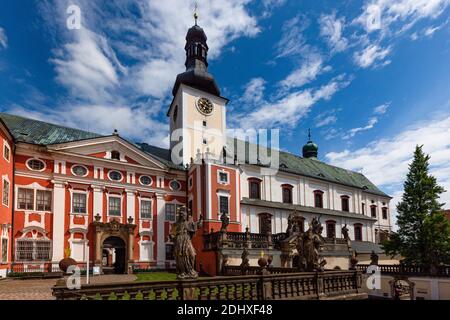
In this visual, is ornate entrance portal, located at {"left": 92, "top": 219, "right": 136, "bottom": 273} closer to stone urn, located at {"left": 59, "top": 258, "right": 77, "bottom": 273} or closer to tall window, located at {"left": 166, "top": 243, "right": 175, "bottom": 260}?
tall window, located at {"left": 166, "top": 243, "right": 175, "bottom": 260}

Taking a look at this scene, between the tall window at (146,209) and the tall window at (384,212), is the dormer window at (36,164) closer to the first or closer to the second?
the tall window at (146,209)

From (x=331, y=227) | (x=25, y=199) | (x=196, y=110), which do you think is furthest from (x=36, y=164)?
(x=331, y=227)

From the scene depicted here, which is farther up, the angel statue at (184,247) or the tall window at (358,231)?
the angel statue at (184,247)

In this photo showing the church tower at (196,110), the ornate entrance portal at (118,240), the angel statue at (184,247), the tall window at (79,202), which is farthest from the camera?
the church tower at (196,110)

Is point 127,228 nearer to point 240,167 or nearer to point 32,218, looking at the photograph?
point 32,218

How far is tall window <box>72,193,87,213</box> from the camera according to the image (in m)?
26.8

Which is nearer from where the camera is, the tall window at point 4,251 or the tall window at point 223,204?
the tall window at point 4,251

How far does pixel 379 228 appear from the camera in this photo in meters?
49.9

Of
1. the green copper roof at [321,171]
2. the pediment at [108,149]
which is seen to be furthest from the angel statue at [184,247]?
the green copper roof at [321,171]

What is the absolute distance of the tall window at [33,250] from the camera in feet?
78.0

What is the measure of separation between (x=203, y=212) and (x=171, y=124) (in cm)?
1474

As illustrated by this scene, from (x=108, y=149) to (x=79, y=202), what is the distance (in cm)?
506

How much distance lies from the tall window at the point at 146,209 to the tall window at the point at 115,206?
1998 mm
